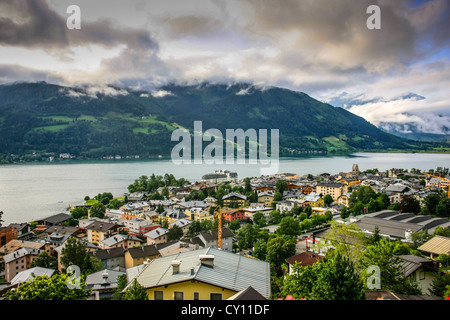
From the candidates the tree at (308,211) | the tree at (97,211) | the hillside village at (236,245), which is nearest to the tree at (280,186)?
the hillside village at (236,245)

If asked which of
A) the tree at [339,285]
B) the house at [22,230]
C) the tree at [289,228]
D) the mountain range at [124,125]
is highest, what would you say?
the mountain range at [124,125]

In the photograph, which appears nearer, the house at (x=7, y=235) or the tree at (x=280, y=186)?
the house at (x=7, y=235)

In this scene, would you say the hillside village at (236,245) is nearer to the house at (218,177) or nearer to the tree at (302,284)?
the tree at (302,284)

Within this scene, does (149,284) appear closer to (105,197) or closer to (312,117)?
(105,197)

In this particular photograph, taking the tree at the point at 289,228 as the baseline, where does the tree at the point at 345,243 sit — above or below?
above

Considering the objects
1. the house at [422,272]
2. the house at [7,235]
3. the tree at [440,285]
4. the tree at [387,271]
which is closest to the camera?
the tree at [387,271]

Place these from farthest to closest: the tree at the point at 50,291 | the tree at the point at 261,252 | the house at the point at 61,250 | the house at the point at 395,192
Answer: the house at the point at 395,192, the house at the point at 61,250, the tree at the point at 261,252, the tree at the point at 50,291

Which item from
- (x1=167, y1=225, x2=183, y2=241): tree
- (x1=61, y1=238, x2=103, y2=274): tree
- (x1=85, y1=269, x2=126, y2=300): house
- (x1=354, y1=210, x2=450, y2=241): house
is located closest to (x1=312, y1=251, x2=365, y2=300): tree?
(x1=85, y1=269, x2=126, y2=300): house

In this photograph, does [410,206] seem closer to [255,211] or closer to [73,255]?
[255,211]
